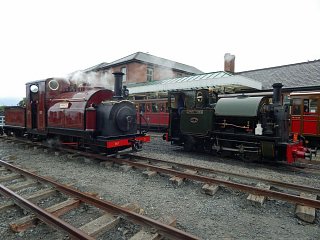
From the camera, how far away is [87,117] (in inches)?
305

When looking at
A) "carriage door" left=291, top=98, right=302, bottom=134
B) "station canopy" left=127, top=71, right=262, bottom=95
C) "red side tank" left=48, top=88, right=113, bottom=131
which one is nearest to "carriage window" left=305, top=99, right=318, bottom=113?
"carriage door" left=291, top=98, right=302, bottom=134

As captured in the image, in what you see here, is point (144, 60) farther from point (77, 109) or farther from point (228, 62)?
point (77, 109)

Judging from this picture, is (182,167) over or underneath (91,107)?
underneath

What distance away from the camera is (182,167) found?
7.11 metres

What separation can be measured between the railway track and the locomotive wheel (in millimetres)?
2655

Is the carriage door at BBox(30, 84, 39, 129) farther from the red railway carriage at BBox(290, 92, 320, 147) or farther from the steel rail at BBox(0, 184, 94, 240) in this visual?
the red railway carriage at BBox(290, 92, 320, 147)

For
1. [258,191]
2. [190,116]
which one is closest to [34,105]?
[190,116]

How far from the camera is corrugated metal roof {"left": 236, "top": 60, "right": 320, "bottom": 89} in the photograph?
1797 centimetres

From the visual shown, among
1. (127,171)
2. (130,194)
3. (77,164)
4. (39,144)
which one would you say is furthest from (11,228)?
(39,144)

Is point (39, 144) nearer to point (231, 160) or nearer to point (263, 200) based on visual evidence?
point (231, 160)

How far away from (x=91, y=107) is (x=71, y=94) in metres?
1.77

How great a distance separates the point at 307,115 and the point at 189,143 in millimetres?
5819

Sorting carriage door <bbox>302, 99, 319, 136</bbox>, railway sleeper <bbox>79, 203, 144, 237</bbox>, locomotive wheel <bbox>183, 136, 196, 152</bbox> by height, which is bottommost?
railway sleeper <bbox>79, 203, 144, 237</bbox>

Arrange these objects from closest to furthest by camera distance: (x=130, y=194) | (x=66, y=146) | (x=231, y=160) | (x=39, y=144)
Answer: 1. (x=130, y=194)
2. (x=231, y=160)
3. (x=66, y=146)
4. (x=39, y=144)
